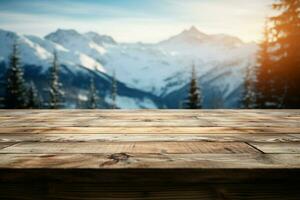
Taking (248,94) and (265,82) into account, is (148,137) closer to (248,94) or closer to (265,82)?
(265,82)

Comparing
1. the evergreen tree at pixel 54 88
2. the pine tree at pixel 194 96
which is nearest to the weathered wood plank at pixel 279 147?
the pine tree at pixel 194 96

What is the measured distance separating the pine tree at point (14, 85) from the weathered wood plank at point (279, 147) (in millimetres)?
33259

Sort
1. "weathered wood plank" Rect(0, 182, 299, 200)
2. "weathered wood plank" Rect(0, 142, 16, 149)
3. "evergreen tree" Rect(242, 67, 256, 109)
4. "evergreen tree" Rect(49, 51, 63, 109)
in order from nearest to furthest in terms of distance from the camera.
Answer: "weathered wood plank" Rect(0, 182, 299, 200)
"weathered wood plank" Rect(0, 142, 16, 149)
"evergreen tree" Rect(242, 67, 256, 109)
"evergreen tree" Rect(49, 51, 63, 109)

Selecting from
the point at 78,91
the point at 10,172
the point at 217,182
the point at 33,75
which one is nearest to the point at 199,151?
the point at 217,182

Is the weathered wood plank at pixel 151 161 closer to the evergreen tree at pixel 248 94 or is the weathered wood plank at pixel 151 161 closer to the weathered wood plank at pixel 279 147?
the weathered wood plank at pixel 279 147

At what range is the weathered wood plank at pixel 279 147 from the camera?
60.6 inches

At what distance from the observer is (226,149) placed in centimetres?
158

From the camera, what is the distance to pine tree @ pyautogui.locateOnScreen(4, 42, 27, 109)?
3189cm

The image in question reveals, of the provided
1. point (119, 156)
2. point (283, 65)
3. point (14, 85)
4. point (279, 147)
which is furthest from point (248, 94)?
point (119, 156)

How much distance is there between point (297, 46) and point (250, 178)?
896 inches

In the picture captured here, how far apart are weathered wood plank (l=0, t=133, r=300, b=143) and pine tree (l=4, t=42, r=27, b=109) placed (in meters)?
32.4

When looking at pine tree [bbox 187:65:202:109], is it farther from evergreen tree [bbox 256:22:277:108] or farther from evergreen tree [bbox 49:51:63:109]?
evergreen tree [bbox 49:51:63:109]

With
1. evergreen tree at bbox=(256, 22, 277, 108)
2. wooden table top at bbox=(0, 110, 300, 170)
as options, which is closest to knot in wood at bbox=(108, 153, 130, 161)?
wooden table top at bbox=(0, 110, 300, 170)

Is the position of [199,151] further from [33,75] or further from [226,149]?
[33,75]
